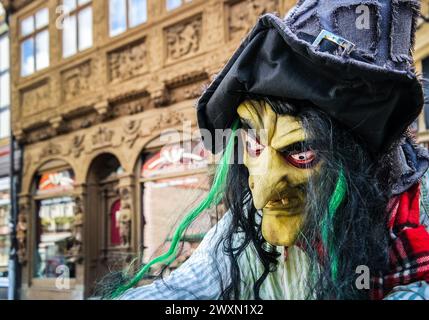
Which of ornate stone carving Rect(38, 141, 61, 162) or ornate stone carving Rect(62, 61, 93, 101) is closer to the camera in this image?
ornate stone carving Rect(62, 61, 93, 101)

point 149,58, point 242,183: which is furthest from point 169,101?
point 242,183

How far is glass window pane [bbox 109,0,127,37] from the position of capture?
321 cm

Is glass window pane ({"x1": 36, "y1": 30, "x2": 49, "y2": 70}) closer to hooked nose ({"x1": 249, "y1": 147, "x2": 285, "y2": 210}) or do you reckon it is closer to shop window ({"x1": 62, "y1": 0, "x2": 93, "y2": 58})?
shop window ({"x1": 62, "y1": 0, "x2": 93, "y2": 58})

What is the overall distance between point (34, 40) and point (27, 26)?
0.14 m

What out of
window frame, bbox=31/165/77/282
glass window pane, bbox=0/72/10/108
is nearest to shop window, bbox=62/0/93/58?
glass window pane, bbox=0/72/10/108

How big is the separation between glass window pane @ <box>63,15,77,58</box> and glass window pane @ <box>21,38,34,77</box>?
207mm

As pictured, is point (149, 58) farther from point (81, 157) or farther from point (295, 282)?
point (295, 282)

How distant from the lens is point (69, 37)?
3.28 meters

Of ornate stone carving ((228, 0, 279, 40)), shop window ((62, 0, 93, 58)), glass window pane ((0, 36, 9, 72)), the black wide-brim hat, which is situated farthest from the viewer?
glass window pane ((0, 36, 9, 72))

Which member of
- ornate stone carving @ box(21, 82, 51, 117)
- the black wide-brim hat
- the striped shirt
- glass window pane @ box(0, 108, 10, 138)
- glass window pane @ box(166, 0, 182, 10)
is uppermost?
glass window pane @ box(166, 0, 182, 10)

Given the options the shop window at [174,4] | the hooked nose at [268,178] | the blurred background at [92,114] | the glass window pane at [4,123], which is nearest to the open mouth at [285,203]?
the hooked nose at [268,178]

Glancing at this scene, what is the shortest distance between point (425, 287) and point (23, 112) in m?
3.37

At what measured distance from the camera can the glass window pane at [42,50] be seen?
3.26 metres

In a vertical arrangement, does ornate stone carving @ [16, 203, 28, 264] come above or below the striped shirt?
above
